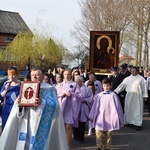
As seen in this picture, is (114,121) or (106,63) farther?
(106,63)

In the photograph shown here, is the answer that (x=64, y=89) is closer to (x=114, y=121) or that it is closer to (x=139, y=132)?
(x=114, y=121)

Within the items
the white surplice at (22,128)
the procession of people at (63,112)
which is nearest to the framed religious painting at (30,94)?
the procession of people at (63,112)

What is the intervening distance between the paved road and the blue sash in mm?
2323

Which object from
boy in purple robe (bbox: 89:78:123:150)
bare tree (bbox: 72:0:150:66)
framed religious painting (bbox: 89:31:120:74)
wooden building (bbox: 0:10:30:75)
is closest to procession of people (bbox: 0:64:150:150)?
boy in purple robe (bbox: 89:78:123:150)

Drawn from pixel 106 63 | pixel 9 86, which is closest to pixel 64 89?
pixel 9 86

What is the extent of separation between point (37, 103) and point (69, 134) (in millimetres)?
2042

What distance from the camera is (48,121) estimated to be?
5531 millimetres

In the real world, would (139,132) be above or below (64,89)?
below

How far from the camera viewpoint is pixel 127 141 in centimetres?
850

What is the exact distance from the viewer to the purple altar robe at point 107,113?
278 inches

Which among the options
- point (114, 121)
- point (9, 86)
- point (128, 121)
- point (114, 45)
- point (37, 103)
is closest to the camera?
point (37, 103)

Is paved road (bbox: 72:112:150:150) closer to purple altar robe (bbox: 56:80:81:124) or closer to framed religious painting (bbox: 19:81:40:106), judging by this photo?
purple altar robe (bbox: 56:80:81:124)

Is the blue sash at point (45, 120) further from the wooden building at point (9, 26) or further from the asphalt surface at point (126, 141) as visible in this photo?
the wooden building at point (9, 26)

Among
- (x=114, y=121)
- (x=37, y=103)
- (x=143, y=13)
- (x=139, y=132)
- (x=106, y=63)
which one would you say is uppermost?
(x=143, y=13)
